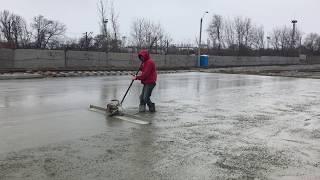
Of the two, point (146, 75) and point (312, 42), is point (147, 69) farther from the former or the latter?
point (312, 42)

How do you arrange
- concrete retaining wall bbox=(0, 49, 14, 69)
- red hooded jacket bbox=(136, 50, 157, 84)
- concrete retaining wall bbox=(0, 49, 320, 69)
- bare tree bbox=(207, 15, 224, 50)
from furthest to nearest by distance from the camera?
bare tree bbox=(207, 15, 224, 50) → concrete retaining wall bbox=(0, 49, 320, 69) → concrete retaining wall bbox=(0, 49, 14, 69) → red hooded jacket bbox=(136, 50, 157, 84)

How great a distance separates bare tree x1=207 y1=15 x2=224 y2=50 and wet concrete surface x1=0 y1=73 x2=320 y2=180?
7947 cm

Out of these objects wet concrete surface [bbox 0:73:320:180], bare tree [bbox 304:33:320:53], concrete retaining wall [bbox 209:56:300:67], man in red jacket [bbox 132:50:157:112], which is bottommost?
wet concrete surface [bbox 0:73:320:180]

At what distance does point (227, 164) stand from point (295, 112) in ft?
21.6

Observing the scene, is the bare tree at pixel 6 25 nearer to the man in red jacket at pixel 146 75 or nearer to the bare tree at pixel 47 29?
the bare tree at pixel 47 29

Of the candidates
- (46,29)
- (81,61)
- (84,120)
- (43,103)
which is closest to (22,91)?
(43,103)

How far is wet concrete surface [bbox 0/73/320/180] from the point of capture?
20.5 feet

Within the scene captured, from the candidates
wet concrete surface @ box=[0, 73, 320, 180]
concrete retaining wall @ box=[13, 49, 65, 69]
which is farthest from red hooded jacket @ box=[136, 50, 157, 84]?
concrete retaining wall @ box=[13, 49, 65, 69]

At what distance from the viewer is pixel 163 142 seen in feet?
26.6

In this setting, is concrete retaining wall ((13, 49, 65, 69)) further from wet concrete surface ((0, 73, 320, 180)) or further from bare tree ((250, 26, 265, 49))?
bare tree ((250, 26, 265, 49))

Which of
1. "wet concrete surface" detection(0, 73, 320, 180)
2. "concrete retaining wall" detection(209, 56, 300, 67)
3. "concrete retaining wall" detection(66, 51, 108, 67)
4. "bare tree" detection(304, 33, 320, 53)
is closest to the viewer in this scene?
"wet concrete surface" detection(0, 73, 320, 180)

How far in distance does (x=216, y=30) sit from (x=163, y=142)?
86.4 m

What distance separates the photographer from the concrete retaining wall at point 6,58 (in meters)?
38.5

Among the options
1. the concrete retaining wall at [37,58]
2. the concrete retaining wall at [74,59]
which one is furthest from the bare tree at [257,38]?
the concrete retaining wall at [37,58]
